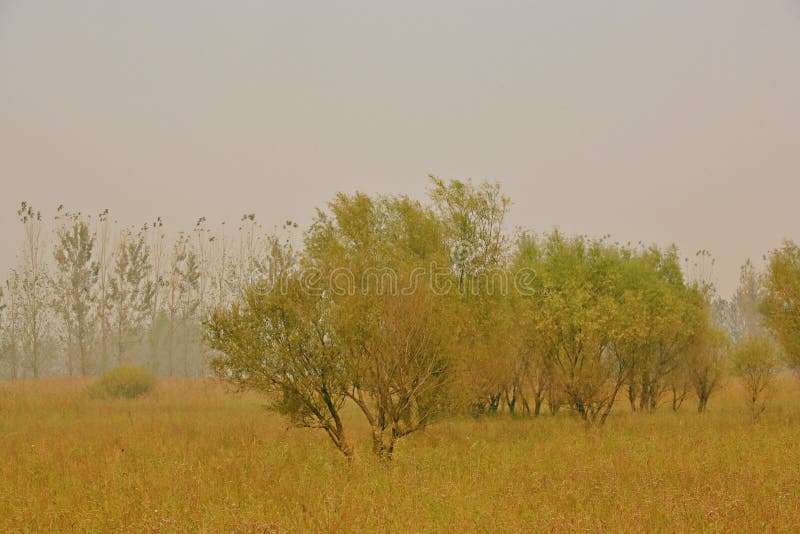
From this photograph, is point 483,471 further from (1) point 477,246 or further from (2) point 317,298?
(1) point 477,246

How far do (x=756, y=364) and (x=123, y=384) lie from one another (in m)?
34.5

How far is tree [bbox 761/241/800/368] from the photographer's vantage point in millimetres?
26897

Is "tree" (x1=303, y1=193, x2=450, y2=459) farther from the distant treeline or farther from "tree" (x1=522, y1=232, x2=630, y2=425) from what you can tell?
"tree" (x1=522, y1=232, x2=630, y2=425)

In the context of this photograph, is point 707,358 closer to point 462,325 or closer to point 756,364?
point 756,364

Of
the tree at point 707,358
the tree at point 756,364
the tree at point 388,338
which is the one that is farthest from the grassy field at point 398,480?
the tree at point 707,358

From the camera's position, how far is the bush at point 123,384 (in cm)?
3378

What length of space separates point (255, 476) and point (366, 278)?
18.9 feet

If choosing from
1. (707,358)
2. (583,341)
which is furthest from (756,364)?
(583,341)

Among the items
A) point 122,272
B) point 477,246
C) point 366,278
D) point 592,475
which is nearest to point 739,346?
point 477,246

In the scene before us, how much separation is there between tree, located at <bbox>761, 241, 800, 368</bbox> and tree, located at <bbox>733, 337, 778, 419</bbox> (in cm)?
78

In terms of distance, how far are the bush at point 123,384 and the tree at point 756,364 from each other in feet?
109

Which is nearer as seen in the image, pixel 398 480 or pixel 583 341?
pixel 398 480

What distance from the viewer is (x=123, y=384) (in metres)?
34.5

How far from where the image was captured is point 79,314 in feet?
169
